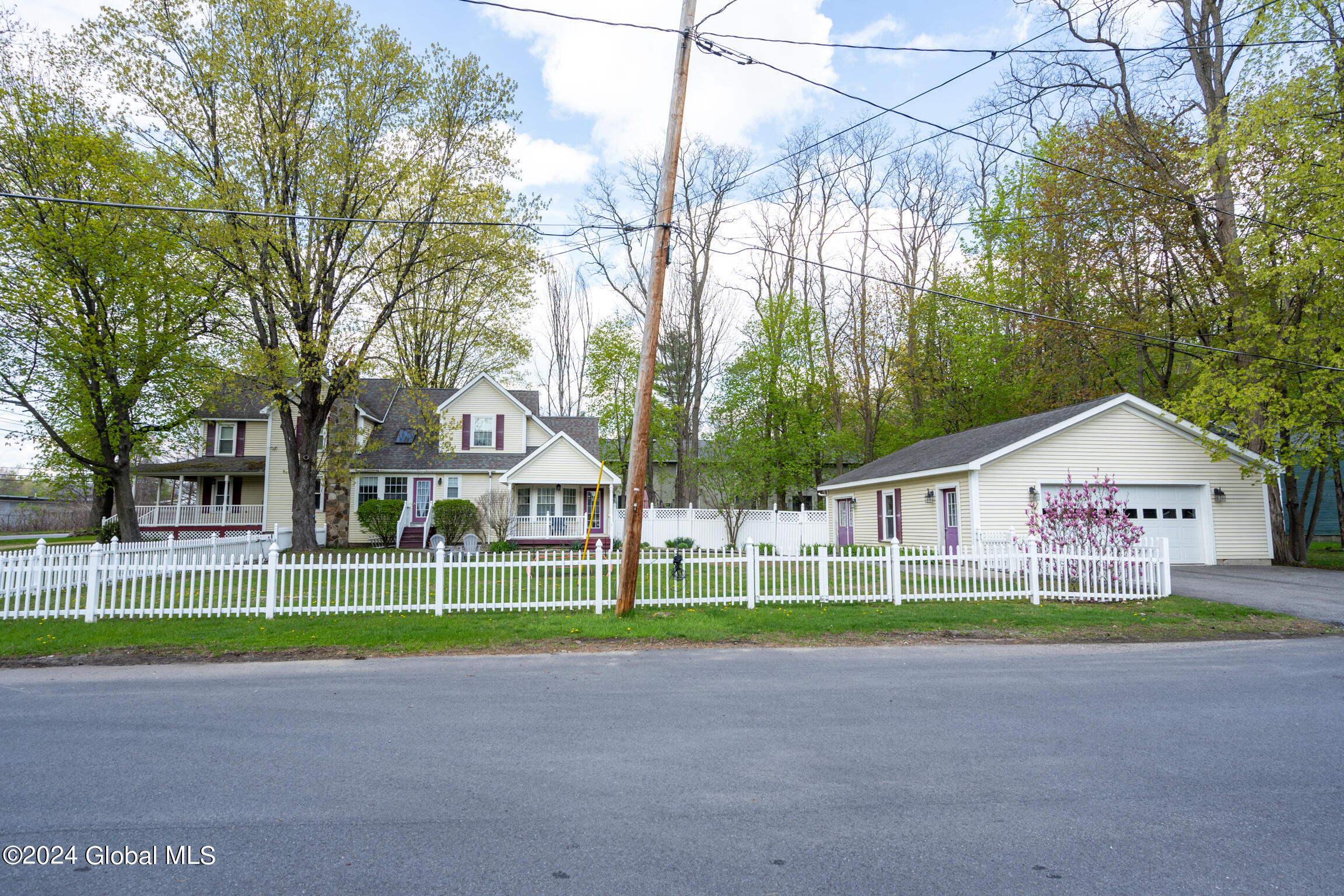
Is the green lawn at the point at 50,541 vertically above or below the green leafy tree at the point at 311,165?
below

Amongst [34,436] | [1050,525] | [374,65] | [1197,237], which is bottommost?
[1050,525]

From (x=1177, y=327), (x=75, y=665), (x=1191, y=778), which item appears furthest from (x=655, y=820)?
(x=1177, y=327)

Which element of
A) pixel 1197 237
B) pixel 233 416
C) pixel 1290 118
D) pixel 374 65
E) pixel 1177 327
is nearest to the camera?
pixel 1290 118

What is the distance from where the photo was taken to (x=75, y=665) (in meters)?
8.49

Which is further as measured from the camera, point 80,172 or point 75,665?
point 80,172

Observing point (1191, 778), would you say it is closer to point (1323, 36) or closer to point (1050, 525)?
point (1050, 525)

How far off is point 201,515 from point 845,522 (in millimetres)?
26417

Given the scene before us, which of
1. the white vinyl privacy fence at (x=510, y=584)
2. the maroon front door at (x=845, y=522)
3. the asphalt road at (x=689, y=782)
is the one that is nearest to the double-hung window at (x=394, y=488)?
the white vinyl privacy fence at (x=510, y=584)

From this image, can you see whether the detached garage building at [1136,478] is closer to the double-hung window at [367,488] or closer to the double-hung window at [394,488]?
the double-hung window at [394,488]

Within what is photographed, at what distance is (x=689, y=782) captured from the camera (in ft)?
14.4

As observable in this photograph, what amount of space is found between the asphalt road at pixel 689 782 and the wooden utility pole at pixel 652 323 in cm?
354

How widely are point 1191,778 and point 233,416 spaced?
34.2m

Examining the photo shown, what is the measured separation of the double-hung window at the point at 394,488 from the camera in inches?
1155

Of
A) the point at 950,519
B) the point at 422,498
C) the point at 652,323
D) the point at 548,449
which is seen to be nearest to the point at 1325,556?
the point at 950,519
